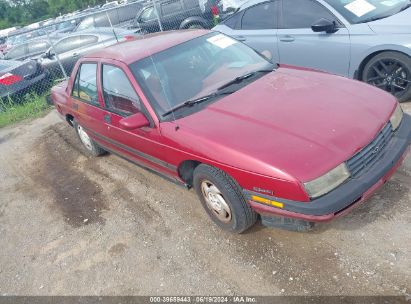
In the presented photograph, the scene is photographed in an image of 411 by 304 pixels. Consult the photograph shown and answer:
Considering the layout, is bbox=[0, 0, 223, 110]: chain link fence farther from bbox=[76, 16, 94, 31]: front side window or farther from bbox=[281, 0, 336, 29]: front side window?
bbox=[281, 0, 336, 29]: front side window

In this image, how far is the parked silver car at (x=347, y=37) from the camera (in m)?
4.85

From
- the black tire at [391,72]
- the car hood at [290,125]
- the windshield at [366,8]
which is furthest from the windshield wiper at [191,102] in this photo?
the windshield at [366,8]

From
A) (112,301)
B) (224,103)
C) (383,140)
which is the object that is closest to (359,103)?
(383,140)

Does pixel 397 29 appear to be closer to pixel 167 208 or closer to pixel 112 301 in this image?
pixel 167 208

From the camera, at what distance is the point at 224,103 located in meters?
3.52

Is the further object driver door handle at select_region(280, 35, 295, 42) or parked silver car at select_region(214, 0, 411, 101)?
driver door handle at select_region(280, 35, 295, 42)

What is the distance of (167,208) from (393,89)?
3.38m

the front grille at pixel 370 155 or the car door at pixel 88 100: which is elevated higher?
the car door at pixel 88 100

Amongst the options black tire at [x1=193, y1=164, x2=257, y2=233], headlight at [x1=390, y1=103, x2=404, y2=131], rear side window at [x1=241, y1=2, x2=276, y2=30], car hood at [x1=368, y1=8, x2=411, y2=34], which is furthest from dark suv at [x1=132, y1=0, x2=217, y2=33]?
black tire at [x1=193, y1=164, x2=257, y2=233]

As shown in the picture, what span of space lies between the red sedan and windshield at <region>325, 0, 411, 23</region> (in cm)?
179

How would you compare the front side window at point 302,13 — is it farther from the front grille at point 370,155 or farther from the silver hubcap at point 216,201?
the silver hubcap at point 216,201

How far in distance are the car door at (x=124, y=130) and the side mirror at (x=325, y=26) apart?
2.85 meters

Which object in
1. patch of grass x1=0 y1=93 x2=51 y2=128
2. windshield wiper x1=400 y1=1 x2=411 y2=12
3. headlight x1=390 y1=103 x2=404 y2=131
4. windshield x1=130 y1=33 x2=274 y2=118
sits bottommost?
patch of grass x1=0 y1=93 x2=51 y2=128

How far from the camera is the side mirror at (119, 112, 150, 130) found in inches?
137
